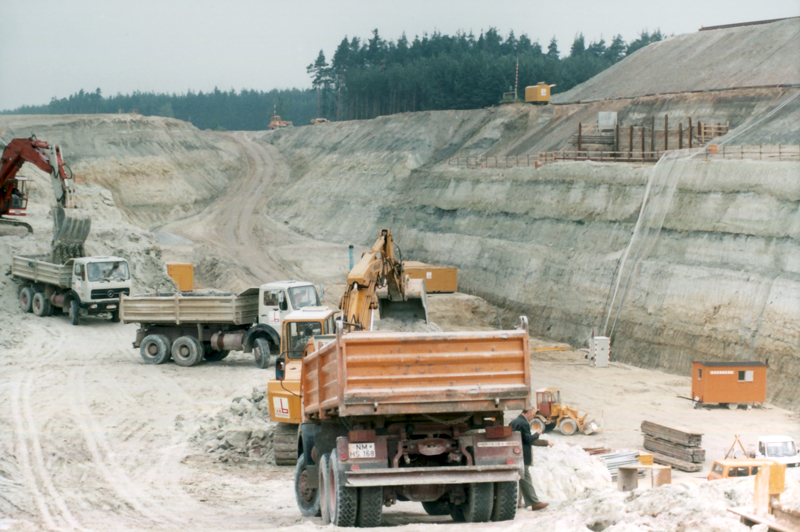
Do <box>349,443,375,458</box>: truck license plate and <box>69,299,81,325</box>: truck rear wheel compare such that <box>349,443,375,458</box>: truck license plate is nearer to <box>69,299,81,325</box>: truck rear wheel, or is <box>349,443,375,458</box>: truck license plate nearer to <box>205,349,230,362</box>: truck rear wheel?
<box>205,349,230,362</box>: truck rear wheel

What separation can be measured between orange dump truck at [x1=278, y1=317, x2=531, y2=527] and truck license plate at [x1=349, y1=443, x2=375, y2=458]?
0.4 inches

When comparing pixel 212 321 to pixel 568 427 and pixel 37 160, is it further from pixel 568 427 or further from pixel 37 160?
pixel 37 160

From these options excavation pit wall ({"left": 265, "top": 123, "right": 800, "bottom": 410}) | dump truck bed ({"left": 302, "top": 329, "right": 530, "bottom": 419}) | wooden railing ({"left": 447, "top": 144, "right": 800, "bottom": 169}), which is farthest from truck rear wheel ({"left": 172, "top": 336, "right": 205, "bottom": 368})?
wooden railing ({"left": 447, "top": 144, "right": 800, "bottom": 169})

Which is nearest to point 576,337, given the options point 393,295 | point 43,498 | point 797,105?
point 393,295

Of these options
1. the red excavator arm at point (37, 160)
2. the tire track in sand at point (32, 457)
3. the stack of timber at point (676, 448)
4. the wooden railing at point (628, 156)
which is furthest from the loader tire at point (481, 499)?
the wooden railing at point (628, 156)

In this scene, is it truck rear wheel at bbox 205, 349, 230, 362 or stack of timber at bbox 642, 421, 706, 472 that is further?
truck rear wheel at bbox 205, 349, 230, 362

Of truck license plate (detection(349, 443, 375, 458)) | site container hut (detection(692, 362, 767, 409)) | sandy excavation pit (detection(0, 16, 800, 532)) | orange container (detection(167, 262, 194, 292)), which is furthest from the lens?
orange container (detection(167, 262, 194, 292))

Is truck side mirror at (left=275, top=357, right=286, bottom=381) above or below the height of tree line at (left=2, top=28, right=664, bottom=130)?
below

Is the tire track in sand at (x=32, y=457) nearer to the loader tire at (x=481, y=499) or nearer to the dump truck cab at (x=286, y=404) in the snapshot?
the dump truck cab at (x=286, y=404)

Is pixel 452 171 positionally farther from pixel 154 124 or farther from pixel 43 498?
pixel 43 498

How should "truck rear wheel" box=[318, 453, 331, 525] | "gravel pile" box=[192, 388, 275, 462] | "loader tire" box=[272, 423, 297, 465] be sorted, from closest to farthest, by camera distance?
"truck rear wheel" box=[318, 453, 331, 525]
"loader tire" box=[272, 423, 297, 465]
"gravel pile" box=[192, 388, 275, 462]

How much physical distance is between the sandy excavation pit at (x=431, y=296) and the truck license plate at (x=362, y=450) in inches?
46.5

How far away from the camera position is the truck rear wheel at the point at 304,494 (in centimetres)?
1153

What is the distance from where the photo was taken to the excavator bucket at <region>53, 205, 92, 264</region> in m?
32.3
